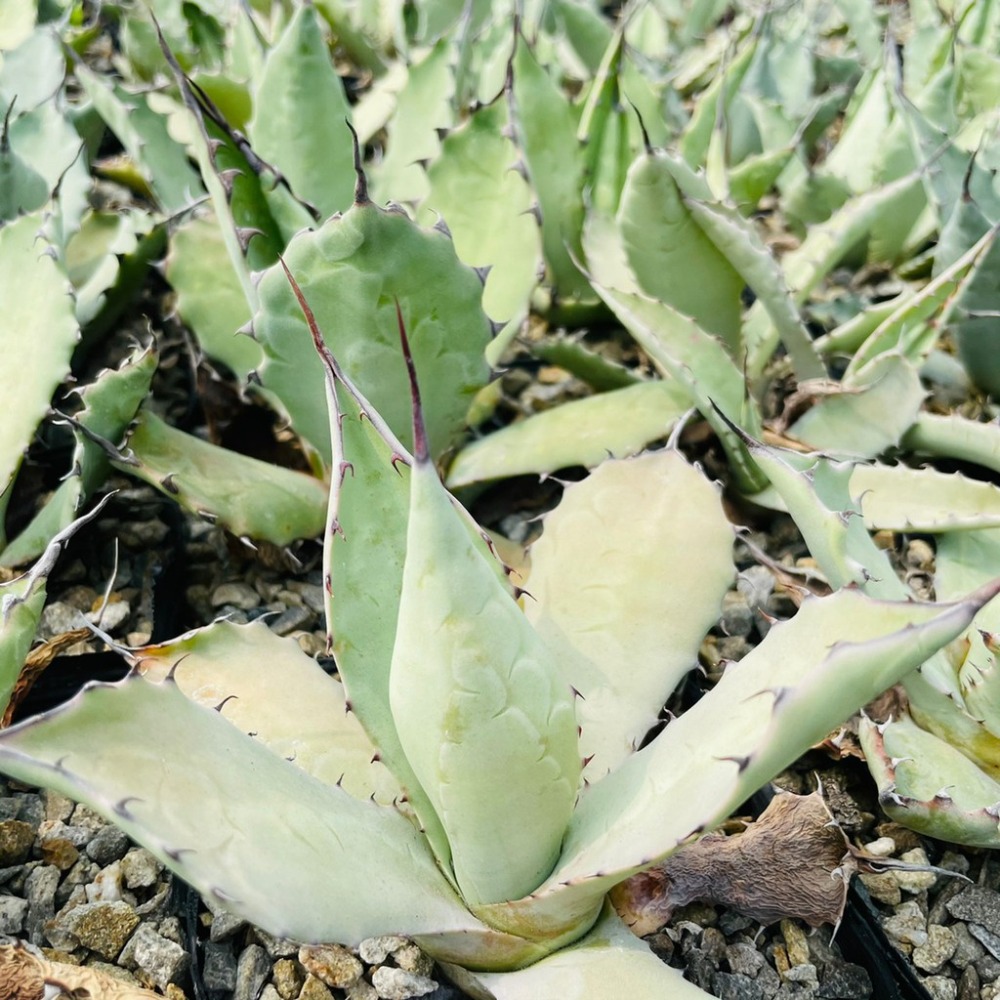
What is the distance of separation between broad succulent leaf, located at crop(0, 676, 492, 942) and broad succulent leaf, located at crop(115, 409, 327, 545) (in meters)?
0.38

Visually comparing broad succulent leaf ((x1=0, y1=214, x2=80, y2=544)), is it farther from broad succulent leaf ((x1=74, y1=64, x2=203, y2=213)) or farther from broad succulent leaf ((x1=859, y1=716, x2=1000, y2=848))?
broad succulent leaf ((x1=859, y1=716, x2=1000, y2=848))

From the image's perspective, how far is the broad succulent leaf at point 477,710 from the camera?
61 centimetres

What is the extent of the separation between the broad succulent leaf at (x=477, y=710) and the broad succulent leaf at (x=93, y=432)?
49 centimetres

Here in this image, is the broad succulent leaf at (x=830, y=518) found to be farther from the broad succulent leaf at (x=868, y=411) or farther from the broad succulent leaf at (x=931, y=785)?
the broad succulent leaf at (x=868, y=411)

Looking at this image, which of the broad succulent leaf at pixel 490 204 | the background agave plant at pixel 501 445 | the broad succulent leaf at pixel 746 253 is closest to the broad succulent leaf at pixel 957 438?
the background agave plant at pixel 501 445

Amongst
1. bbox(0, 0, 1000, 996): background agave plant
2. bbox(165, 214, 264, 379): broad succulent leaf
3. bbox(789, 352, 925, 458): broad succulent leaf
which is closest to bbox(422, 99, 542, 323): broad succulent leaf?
bbox(0, 0, 1000, 996): background agave plant

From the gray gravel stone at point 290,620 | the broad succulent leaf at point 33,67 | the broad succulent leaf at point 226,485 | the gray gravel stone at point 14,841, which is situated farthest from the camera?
the broad succulent leaf at point 33,67

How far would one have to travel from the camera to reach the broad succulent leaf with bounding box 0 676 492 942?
60 cm

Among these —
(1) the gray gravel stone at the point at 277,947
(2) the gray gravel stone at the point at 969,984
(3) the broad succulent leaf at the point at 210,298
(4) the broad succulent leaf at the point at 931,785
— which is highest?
(3) the broad succulent leaf at the point at 210,298

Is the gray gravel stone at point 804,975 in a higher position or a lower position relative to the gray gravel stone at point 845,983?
higher

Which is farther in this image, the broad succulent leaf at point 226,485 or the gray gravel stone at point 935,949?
the broad succulent leaf at point 226,485

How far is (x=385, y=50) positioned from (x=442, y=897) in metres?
1.83

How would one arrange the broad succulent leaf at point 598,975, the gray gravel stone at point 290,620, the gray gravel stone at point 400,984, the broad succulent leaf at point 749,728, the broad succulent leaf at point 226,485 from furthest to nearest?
the gray gravel stone at point 290,620
the broad succulent leaf at point 226,485
the gray gravel stone at point 400,984
the broad succulent leaf at point 598,975
the broad succulent leaf at point 749,728

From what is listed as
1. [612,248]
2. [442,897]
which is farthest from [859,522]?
[612,248]
